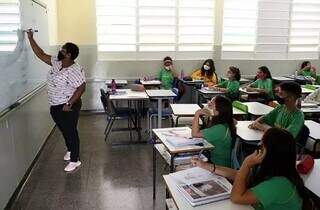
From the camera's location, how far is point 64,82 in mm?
3805

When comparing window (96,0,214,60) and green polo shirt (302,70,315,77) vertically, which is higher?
window (96,0,214,60)

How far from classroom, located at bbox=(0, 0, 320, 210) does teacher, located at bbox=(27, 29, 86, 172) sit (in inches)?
0.5

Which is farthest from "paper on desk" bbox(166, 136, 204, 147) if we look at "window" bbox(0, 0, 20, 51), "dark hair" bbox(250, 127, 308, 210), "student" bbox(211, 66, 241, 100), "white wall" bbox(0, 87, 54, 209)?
"student" bbox(211, 66, 241, 100)

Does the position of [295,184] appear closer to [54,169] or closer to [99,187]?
[99,187]

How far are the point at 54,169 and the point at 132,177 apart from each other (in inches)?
40.4

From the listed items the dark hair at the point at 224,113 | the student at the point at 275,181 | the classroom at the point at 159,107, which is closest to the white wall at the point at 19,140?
the classroom at the point at 159,107

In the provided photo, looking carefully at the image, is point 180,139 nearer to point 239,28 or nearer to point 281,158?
point 281,158

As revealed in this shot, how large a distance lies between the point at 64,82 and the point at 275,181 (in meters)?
2.82

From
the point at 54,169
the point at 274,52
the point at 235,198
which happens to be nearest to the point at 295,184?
the point at 235,198

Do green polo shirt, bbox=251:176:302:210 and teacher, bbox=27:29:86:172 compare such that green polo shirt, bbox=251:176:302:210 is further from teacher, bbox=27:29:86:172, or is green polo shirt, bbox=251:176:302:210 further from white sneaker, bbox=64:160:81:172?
white sneaker, bbox=64:160:81:172

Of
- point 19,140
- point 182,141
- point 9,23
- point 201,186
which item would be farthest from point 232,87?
point 201,186

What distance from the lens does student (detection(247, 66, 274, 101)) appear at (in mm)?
6037

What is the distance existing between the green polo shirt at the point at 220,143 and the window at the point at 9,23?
6.64 feet

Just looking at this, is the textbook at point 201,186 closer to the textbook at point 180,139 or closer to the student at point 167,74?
the textbook at point 180,139
